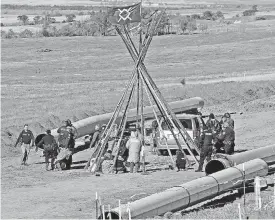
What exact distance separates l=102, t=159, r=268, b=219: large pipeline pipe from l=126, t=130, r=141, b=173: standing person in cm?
326

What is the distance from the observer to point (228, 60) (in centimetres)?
5547

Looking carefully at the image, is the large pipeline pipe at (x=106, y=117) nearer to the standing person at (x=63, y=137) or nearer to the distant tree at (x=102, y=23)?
the standing person at (x=63, y=137)

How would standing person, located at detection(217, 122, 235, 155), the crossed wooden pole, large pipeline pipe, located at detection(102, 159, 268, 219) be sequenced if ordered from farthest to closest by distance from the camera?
standing person, located at detection(217, 122, 235, 155), the crossed wooden pole, large pipeline pipe, located at detection(102, 159, 268, 219)

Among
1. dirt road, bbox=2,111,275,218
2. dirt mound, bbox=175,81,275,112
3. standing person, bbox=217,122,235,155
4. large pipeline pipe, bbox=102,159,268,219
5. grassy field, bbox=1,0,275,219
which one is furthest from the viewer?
dirt mound, bbox=175,81,275,112

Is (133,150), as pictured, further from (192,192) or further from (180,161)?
(192,192)

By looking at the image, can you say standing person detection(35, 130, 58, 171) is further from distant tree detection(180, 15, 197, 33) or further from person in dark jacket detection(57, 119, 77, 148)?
distant tree detection(180, 15, 197, 33)

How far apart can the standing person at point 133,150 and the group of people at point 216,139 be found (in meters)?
1.58

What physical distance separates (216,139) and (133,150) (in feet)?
9.49

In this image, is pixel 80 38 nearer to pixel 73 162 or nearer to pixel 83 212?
pixel 73 162

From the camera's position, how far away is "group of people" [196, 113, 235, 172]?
70.7 ft

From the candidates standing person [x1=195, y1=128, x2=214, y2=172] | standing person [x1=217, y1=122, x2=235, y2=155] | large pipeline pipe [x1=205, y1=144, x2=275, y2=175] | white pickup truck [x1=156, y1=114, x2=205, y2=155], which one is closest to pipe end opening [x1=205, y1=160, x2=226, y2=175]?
large pipeline pipe [x1=205, y1=144, x2=275, y2=175]

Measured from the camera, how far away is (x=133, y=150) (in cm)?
2152

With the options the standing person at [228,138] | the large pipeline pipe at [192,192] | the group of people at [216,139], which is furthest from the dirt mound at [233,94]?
the large pipeline pipe at [192,192]

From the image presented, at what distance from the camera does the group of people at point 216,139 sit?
2154cm
